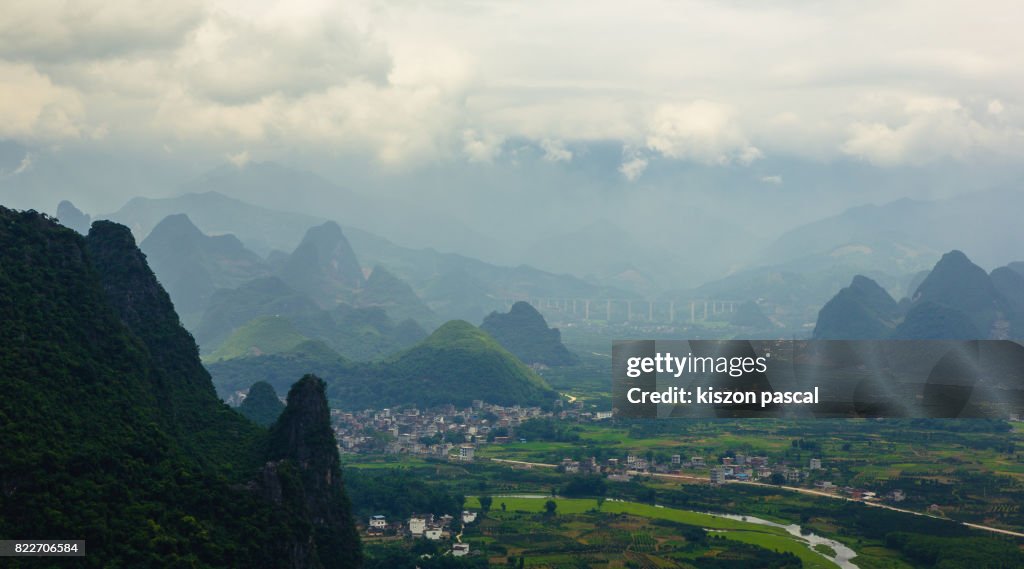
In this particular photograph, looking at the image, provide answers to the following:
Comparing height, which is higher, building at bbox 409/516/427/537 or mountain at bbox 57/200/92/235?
mountain at bbox 57/200/92/235

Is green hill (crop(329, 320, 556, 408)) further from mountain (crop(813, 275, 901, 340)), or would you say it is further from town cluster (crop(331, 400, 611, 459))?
mountain (crop(813, 275, 901, 340))

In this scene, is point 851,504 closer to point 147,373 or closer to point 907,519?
point 907,519

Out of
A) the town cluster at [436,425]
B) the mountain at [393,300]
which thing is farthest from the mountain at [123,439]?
Result: the mountain at [393,300]

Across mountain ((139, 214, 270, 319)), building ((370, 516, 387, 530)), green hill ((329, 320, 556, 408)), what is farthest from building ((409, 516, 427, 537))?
mountain ((139, 214, 270, 319))

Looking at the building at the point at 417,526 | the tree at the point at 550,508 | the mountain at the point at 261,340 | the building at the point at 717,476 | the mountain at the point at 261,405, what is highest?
the mountain at the point at 261,340

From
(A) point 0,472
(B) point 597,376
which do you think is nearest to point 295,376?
(B) point 597,376

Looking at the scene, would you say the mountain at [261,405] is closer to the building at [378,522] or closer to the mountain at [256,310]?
the building at [378,522]

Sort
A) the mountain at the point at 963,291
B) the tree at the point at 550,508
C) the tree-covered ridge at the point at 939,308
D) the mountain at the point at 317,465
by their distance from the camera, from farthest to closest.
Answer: the mountain at the point at 963,291 < the tree-covered ridge at the point at 939,308 < the tree at the point at 550,508 < the mountain at the point at 317,465
